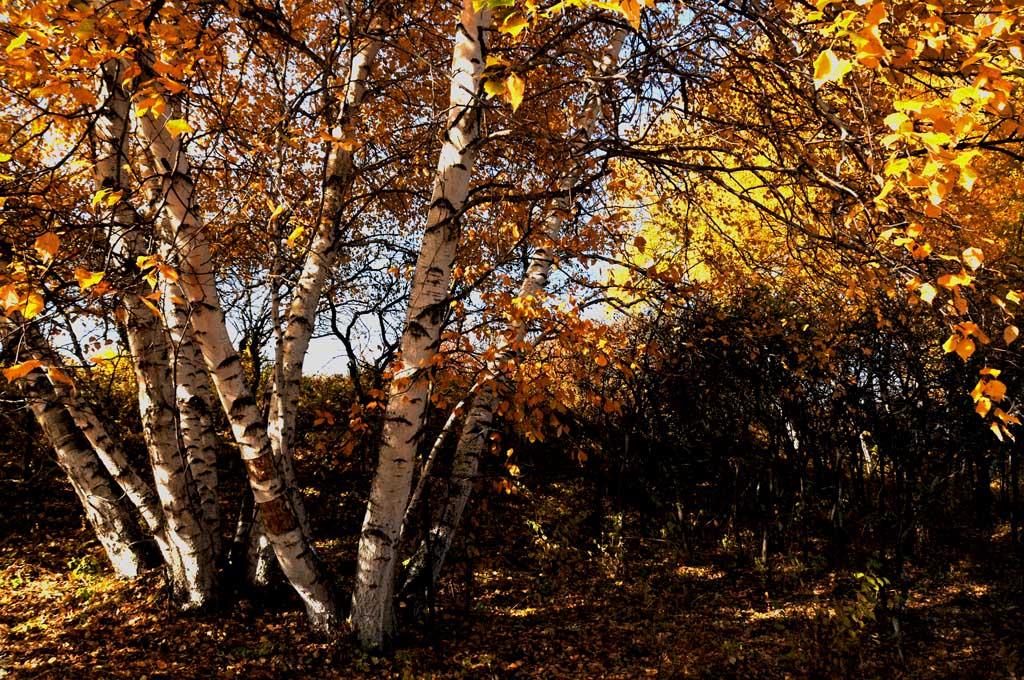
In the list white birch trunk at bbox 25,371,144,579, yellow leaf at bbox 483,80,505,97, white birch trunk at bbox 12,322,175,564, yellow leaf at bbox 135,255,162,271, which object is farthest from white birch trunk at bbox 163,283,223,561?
yellow leaf at bbox 483,80,505,97

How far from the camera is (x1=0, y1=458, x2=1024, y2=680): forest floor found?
4141 millimetres

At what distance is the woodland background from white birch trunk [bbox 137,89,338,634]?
2 cm

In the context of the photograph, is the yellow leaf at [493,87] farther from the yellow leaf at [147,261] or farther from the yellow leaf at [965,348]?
the yellow leaf at [965,348]

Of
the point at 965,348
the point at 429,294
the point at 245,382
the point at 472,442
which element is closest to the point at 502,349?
the point at 429,294

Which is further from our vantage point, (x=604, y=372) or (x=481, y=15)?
(x=604, y=372)

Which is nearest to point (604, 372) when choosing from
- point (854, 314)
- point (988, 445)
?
point (854, 314)

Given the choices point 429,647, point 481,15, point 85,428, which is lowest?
point 429,647

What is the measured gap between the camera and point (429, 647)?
14.5 ft

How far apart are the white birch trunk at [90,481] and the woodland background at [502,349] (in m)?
0.03

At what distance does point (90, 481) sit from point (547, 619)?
160 inches

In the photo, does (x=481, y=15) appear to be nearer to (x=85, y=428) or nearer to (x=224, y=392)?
(x=224, y=392)

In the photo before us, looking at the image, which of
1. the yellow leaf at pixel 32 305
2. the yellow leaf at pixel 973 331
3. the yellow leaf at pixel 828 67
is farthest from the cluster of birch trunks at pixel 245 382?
the yellow leaf at pixel 973 331

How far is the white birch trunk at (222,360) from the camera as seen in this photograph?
3.21 meters

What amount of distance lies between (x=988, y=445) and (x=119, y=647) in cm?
904
